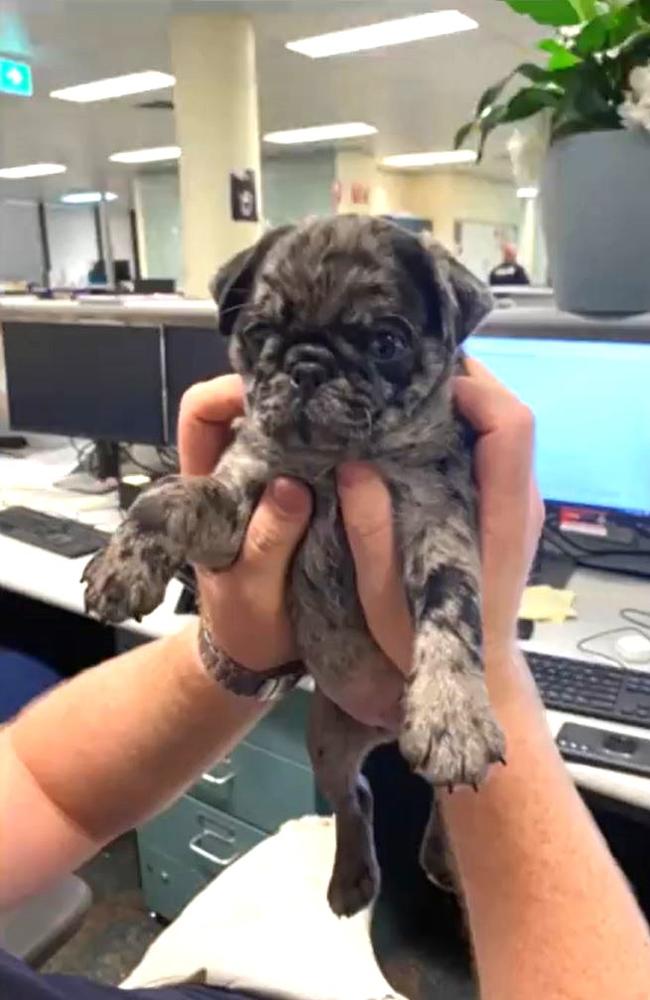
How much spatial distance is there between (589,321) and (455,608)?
1216mm

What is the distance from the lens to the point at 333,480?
1.01 m

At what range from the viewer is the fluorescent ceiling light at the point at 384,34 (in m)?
5.95

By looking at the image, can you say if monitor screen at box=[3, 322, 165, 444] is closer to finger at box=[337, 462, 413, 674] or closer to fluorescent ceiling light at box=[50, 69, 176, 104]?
finger at box=[337, 462, 413, 674]

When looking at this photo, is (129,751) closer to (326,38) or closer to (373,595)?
(373,595)

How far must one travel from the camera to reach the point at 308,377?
2.94 ft

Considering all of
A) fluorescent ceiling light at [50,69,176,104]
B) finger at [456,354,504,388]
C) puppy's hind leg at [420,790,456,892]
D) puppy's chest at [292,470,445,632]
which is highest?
fluorescent ceiling light at [50,69,176,104]

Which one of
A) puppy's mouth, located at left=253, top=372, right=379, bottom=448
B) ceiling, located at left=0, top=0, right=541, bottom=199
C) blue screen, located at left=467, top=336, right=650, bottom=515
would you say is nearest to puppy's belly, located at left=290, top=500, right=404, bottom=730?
puppy's mouth, located at left=253, top=372, right=379, bottom=448

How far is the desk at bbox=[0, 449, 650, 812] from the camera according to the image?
1.38m

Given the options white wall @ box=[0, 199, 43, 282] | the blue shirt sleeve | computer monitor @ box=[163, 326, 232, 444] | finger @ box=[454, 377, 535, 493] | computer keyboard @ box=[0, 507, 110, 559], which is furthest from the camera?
white wall @ box=[0, 199, 43, 282]

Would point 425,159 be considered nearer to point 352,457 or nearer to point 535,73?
point 535,73

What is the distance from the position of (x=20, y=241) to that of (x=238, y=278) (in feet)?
55.9

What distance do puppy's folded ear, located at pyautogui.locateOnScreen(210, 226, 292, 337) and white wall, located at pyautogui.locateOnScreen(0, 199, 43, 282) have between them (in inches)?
638

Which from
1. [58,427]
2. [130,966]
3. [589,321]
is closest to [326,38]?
[58,427]

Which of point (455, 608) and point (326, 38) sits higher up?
point (326, 38)
